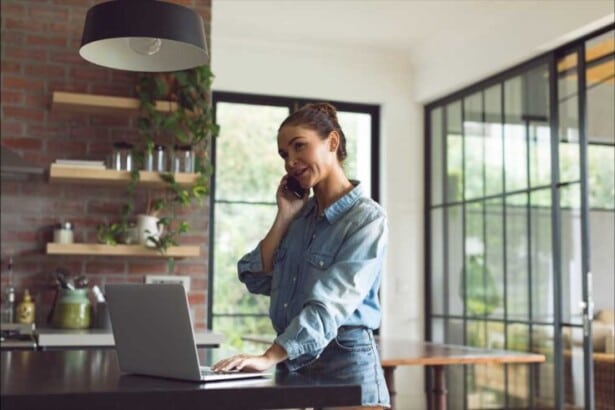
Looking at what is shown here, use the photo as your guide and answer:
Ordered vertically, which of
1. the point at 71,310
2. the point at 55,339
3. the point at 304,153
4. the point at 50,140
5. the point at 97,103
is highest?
the point at 97,103

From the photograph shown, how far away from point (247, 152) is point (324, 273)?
166 inches

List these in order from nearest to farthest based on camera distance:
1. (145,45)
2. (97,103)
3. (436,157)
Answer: (145,45) < (97,103) < (436,157)

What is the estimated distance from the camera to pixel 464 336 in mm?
5684

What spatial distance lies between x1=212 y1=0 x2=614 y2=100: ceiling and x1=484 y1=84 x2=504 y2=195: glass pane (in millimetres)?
157

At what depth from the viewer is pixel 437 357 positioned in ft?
12.0

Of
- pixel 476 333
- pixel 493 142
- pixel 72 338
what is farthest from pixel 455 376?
pixel 72 338

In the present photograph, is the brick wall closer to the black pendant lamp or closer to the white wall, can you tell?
the black pendant lamp

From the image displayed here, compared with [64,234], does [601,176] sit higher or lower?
higher

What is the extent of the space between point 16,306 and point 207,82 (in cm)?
135

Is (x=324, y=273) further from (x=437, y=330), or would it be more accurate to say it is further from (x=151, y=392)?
(x=437, y=330)

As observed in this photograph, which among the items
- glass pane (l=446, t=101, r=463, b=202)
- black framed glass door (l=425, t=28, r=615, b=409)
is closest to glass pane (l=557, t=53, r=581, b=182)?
black framed glass door (l=425, t=28, r=615, b=409)

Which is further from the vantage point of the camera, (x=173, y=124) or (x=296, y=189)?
(x=173, y=124)

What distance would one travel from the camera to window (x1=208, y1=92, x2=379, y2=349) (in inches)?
227

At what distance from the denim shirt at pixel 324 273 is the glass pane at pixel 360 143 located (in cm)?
421
